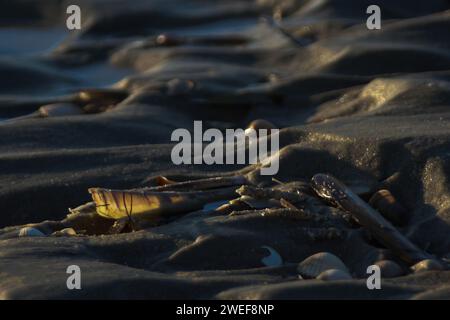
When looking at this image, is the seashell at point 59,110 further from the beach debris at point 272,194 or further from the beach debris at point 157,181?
the beach debris at point 272,194

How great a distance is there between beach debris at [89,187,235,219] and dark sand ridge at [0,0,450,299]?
69 mm

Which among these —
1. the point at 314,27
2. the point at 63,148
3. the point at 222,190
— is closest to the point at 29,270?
the point at 222,190

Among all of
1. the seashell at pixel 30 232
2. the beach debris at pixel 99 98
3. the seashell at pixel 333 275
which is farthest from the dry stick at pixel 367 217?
the beach debris at pixel 99 98

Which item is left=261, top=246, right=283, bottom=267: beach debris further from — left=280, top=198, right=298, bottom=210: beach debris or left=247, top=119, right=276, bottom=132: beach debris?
left=247, top=119, right=276, bottom=132: beach debris

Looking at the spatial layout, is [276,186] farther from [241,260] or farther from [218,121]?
[218,121]

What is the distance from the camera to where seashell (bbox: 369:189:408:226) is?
123 inches

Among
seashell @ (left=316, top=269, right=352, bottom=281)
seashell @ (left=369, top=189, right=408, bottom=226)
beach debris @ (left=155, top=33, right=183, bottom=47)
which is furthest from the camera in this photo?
beach debris @ (left=155, top=33, right=183, bottom=47)

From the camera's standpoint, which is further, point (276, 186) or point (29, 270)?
point (276, 186)

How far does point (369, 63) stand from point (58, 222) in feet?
7.28

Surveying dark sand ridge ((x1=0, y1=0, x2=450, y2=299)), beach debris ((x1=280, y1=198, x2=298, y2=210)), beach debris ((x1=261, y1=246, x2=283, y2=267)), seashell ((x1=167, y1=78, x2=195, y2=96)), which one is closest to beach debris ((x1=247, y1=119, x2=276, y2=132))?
dark sand ridge ((x1=0, y1=0, x2=450, y2=299))

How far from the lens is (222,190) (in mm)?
3406

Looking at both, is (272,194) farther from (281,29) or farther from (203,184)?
(281,29)

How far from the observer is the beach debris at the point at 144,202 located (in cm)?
323
